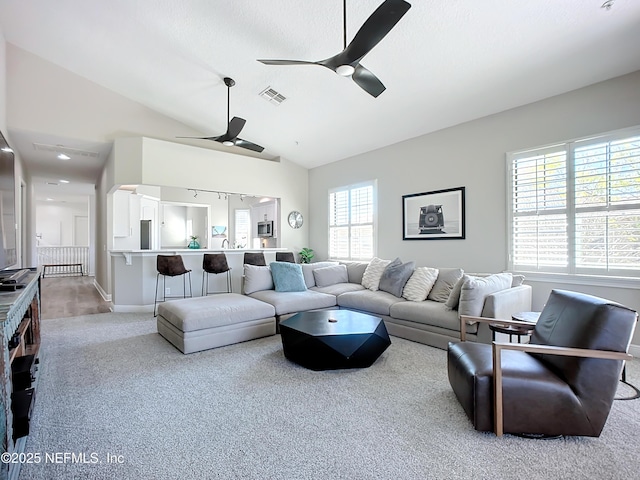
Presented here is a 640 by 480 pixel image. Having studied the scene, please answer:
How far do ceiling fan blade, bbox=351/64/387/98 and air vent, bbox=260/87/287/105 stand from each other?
211 cm

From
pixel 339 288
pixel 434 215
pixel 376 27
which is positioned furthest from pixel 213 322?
pixel 434 215

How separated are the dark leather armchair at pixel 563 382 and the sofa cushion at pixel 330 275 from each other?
3.42m

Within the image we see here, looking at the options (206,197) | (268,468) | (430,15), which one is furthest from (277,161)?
(268,468)

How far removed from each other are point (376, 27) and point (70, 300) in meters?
7.45

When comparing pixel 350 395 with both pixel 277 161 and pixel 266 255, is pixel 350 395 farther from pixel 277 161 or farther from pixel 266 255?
pixel 277 161

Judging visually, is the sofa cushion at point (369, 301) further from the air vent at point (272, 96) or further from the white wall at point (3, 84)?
the white wall at point (3, 84)

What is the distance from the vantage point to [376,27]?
88.4 inches

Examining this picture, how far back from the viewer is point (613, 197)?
3.38 m

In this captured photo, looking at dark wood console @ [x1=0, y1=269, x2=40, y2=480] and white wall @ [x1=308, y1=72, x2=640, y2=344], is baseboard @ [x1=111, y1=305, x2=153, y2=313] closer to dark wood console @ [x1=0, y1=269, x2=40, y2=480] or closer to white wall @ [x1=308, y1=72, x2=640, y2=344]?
dark wood console @ [x1=0, y1=269, x2=40, y2=480]

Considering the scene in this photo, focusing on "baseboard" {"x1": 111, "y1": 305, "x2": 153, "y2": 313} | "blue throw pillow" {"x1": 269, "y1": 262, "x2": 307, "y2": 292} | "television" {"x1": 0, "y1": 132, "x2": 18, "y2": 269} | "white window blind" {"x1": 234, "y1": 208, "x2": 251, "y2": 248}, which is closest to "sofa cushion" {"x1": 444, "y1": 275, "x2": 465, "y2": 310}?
"blue throw pillow" {"x1": 269, "y1": 262, "x2": 307, "y2": 292}

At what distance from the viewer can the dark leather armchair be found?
184cm

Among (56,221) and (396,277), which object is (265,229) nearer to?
(396,277)

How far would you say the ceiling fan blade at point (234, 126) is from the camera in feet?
14.1

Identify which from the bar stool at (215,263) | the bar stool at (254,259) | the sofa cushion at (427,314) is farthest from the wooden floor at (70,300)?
the sofa cushion at (427,314)
